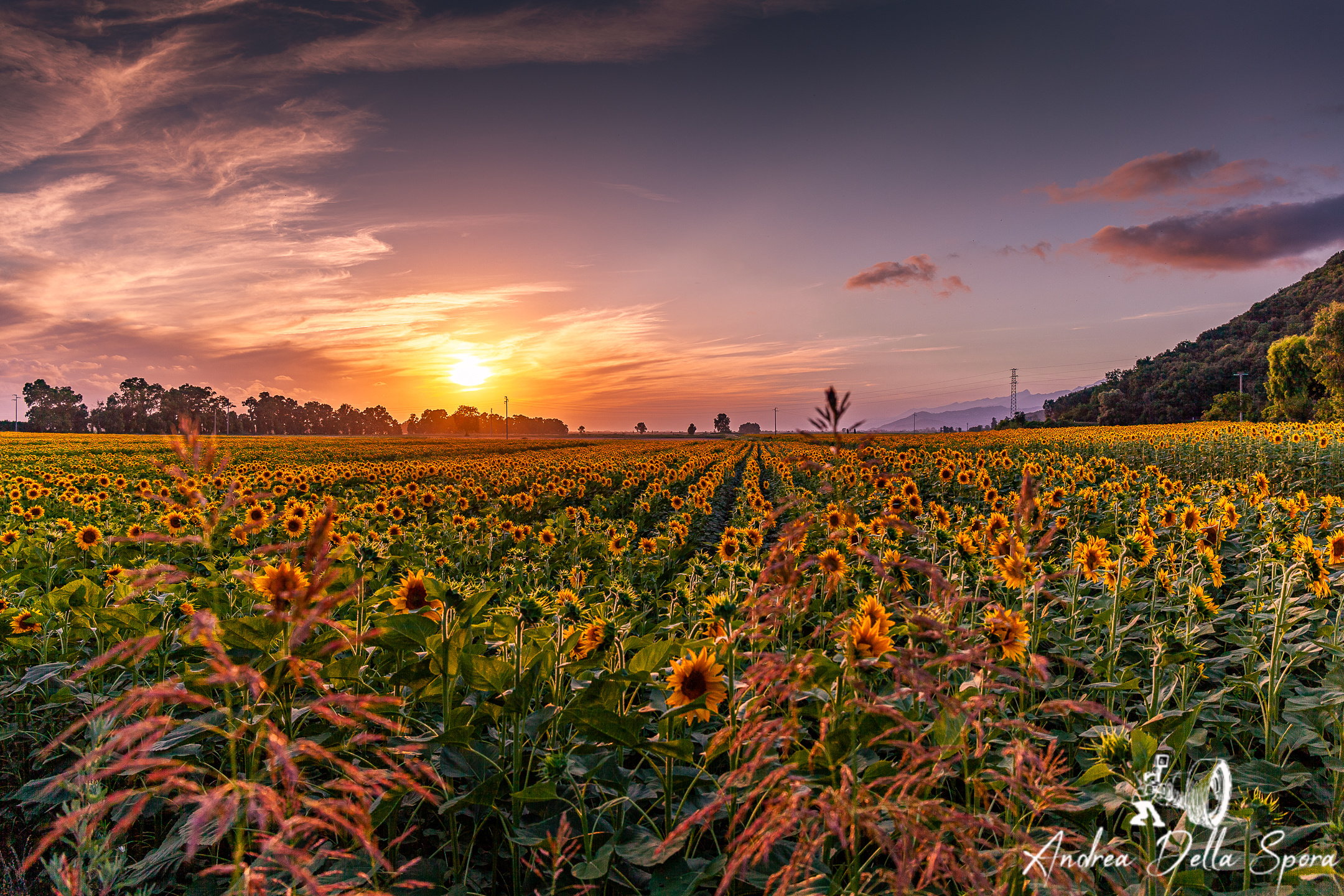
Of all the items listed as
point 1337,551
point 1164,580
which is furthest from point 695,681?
point 1337,551

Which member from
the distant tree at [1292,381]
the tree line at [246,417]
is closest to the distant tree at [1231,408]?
the distant tree at [1292,381]

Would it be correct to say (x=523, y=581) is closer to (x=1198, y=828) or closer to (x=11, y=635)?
(x=11, y=635)

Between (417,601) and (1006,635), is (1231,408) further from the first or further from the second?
(417,601)

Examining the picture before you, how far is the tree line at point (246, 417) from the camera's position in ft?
398

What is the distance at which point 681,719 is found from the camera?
96.1 inches

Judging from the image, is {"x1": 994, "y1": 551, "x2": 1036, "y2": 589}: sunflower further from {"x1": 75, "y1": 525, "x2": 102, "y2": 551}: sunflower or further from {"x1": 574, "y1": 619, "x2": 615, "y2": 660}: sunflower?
{"x1": 75, "y1": 525, "x2": 102, "y2": 551}: sunflower

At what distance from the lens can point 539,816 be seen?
235cm

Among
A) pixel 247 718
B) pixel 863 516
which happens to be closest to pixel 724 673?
pixel 247 718

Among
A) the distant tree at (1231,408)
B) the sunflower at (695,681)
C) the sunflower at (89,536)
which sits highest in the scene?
the distant tree at (1231,408)

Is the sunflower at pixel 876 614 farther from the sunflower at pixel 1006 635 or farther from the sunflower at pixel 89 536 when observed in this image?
the sunflower at pixel 89 536

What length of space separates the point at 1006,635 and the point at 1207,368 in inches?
4601

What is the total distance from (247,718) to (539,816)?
1.04m

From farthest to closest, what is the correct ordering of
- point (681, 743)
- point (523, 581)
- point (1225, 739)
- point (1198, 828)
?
1. point (523, 581)
2. point (1225, 739)
3. point (1198, 828)
4. point (681, 743)

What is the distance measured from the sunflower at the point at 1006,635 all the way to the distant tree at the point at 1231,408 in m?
85.9
